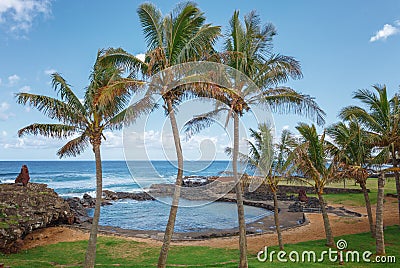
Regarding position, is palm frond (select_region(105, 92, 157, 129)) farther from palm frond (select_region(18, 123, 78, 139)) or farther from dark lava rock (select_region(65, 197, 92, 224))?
dark lava rock (select_region(65, 197, 92, 224))

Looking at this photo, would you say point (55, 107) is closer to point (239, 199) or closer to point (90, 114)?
point (90, 114)

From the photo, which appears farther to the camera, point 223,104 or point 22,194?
point 22,194

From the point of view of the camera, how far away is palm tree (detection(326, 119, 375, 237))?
46.1ft

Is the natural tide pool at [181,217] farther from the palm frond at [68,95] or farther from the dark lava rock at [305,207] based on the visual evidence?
the palm frond at [68,95]

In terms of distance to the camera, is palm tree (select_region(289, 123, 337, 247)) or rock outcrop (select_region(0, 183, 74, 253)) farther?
rock outcrop (select_region(0, 183, 74, 253))

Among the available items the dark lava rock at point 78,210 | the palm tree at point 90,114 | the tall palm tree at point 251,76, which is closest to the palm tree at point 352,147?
the tall palm tree at point 251,76

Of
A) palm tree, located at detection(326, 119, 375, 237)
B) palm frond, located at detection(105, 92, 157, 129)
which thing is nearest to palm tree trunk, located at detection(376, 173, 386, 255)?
palm tree, located at detection(326, 119, 375, 237)

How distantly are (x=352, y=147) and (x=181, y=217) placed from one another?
1839 cm

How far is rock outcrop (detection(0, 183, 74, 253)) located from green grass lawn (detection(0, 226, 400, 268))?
30.9 inches

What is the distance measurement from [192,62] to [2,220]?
12.3 m

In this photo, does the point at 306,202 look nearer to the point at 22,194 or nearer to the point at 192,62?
→ the point at 22,194

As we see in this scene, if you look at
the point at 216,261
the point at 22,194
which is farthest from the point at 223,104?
the point at 22,194

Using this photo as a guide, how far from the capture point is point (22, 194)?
18.2m

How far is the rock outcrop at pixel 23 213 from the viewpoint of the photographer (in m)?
14.1
